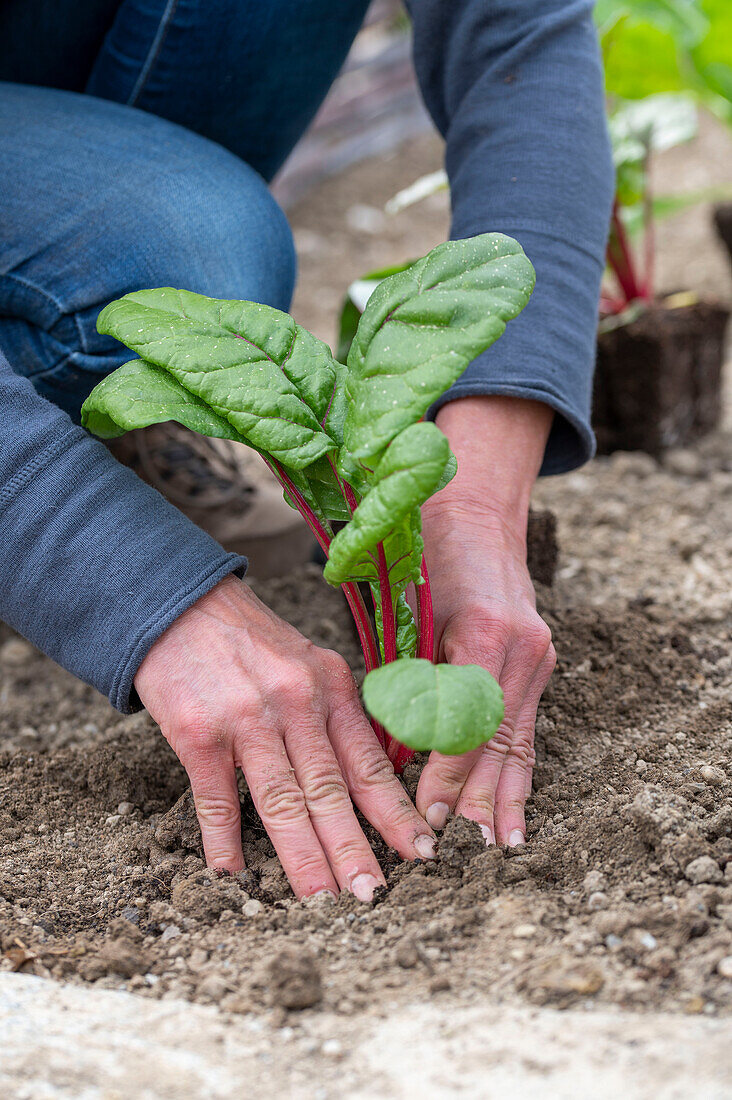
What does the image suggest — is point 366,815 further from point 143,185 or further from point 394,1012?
point 143,185

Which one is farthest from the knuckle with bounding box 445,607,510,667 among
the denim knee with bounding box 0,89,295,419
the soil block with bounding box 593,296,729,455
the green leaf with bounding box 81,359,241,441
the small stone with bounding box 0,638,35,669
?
the soil block with bounding box 593,296,729,455

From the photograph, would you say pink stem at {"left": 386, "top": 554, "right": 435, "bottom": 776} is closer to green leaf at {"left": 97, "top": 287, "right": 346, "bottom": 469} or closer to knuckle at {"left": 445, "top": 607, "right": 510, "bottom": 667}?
knuckle at {"left": 445, "top": 607, "right": 510, "bottom": 667}

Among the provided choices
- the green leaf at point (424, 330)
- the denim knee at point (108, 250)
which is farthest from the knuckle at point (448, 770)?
the denim knee at point (108, 250)

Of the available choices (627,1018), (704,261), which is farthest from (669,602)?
(704,261)

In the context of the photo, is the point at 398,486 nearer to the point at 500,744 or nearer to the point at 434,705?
the point at 434,705

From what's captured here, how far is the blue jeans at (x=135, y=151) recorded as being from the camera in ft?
4.50

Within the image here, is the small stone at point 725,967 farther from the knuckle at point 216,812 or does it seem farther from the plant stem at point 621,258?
the plant stem at point 621,258

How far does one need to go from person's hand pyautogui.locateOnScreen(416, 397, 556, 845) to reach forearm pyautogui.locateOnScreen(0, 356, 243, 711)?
0.27 metres

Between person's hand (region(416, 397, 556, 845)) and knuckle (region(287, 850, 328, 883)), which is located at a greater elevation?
person's hand (region(416, 397, 556, 845))

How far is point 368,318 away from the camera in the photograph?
97 cm

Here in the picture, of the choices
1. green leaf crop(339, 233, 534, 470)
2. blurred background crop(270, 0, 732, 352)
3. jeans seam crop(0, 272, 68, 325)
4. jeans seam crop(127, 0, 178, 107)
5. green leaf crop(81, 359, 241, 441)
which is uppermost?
jeans seam crop(127, 0, 178, 107)

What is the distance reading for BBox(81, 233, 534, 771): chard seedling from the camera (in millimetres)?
825

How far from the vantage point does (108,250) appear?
1372mm

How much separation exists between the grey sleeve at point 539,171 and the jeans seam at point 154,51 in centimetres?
40
